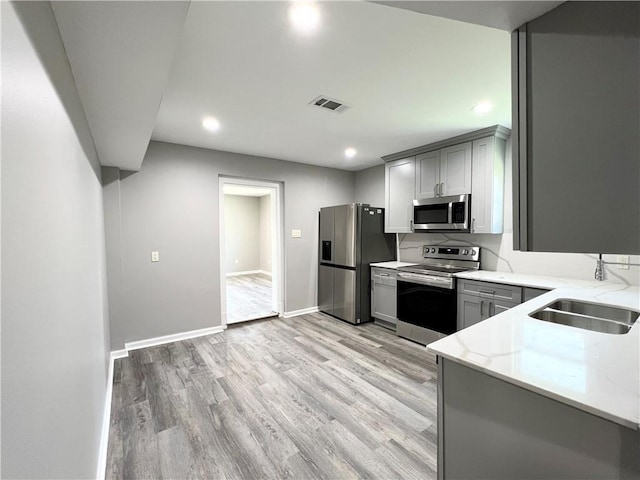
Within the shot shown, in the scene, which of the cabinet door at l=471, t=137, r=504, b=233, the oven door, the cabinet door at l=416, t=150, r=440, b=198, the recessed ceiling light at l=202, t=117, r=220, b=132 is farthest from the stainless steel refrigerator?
the recessed ceiling light at l=202, t=117, r=220, b=132

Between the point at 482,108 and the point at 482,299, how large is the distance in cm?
180

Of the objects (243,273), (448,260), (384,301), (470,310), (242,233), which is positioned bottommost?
(243,273)

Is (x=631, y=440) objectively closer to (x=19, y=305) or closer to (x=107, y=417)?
(x=19, y=305)

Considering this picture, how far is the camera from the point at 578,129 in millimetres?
790

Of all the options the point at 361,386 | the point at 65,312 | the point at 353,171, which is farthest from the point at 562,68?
the point at 353,171

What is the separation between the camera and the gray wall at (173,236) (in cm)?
322

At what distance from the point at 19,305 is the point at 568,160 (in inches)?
54.8

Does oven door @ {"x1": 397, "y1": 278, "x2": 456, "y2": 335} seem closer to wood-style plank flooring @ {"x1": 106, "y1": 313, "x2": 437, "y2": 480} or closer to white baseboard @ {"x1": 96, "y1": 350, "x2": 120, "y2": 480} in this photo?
wood-style plank flooring @ {"x1": 106, "y1": 313, "x2": 437, "y2": 480}

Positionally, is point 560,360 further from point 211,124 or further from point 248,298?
point 248,298

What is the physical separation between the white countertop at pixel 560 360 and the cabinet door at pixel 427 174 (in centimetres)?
232

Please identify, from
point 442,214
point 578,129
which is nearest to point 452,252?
point 442,214

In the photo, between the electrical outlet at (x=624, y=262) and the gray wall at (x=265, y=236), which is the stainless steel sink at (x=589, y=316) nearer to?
the electrical outlet at (x=624, y=262)

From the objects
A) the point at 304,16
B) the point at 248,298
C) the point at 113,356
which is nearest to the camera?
the point at 304,16

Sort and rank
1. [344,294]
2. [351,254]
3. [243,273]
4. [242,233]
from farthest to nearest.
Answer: [243,273]
[242,233]
[344,294]
[351,254]
